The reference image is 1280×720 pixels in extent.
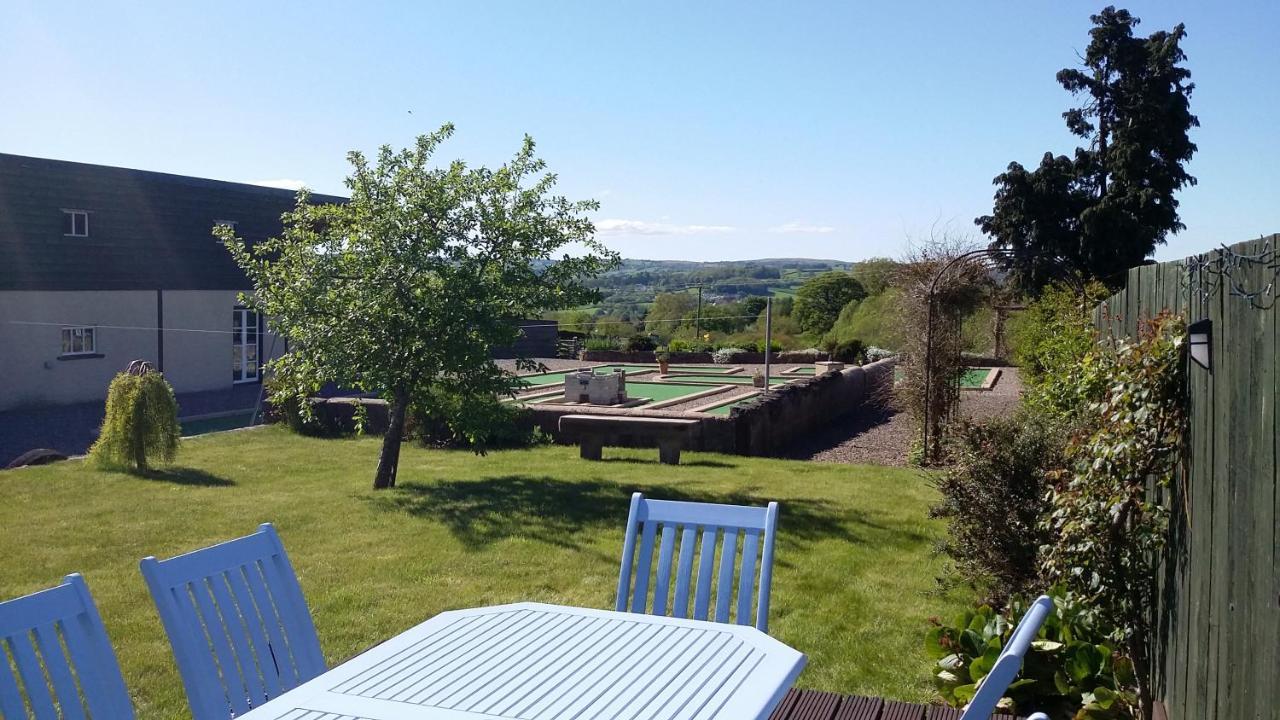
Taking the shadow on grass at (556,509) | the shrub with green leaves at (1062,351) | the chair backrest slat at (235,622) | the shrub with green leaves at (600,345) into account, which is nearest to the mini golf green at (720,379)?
the shrub with green leaves at (600,345)

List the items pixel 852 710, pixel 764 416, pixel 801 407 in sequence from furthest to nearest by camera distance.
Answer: pixel 801 407
pixel 764 416
pixel 852 710

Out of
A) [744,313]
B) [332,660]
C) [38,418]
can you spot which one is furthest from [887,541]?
[744,313]

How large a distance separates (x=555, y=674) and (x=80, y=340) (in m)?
19.2

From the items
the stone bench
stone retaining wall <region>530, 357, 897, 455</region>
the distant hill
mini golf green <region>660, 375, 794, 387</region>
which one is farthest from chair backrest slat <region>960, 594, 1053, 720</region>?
the distant hill

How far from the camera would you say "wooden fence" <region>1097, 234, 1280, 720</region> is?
89.0 inches

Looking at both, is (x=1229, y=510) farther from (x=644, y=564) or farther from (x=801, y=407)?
(x=801, y=407)

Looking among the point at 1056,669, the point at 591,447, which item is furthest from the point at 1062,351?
the point at 591,447

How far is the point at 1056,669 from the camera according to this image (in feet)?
13.8

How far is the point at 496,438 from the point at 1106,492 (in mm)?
10221

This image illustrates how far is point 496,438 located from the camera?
43.7ft

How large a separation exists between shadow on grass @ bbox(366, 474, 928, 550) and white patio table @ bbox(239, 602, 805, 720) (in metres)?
4.11

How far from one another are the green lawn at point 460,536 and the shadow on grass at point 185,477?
0.05m

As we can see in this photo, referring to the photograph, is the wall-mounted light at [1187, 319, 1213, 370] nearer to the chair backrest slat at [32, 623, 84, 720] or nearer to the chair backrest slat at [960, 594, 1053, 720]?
the chair backrest slat at [960, 594, 1053, 720]

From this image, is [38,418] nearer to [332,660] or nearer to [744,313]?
[332,660]
